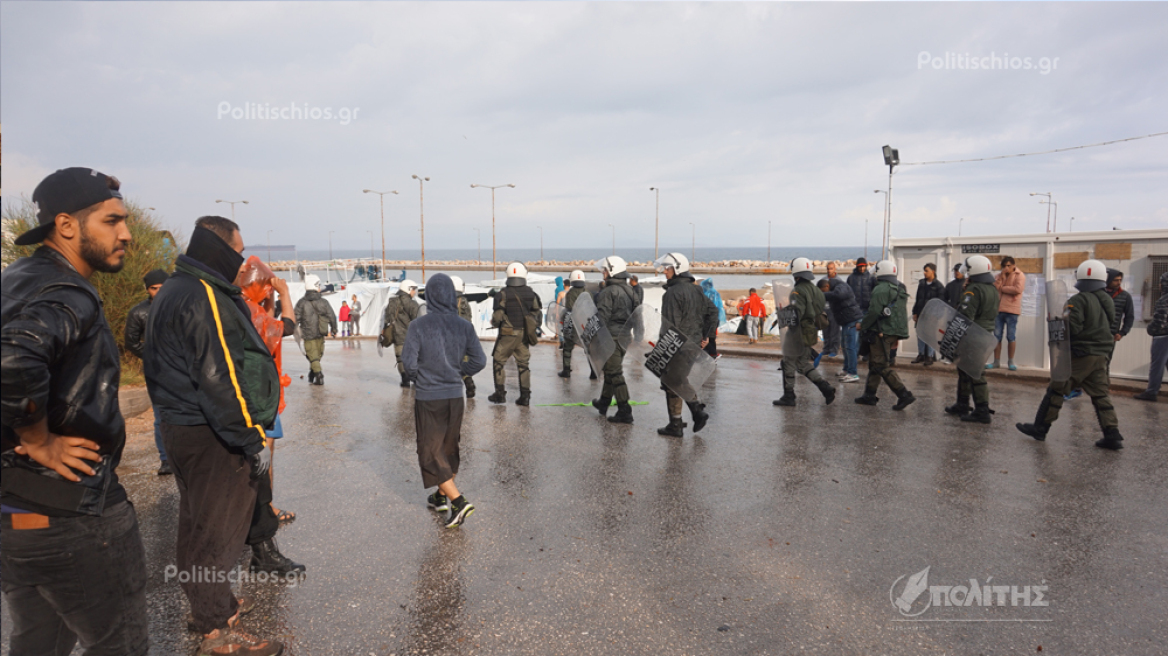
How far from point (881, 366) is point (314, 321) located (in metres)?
9.41

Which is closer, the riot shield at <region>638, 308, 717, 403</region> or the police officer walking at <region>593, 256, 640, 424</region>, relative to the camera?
the riot shield at <region>638, 308, 717, 403</region>

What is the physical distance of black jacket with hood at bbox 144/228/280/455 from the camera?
281 cm

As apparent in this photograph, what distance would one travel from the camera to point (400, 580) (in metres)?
3.87

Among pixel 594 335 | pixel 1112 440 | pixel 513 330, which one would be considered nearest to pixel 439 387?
pixel 594 335

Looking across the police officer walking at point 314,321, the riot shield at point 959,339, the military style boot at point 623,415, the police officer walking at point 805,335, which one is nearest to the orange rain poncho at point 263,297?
the military style boot at point 623,415

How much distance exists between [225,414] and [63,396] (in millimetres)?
897

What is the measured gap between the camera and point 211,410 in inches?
111

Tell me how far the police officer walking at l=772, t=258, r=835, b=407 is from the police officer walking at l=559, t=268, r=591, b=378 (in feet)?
12.0

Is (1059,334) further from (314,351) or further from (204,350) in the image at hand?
(314,351)

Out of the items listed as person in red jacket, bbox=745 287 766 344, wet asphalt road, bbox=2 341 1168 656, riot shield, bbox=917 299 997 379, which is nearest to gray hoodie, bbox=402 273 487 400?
wet asphalt road, bbox=2 341 1168 656

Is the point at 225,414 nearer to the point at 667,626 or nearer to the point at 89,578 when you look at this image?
the point at 89,578

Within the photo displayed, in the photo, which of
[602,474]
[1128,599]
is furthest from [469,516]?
[1128,599]

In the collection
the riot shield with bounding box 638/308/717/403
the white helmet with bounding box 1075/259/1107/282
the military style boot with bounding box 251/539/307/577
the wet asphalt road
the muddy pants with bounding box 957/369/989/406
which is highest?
the white helmet with bounding box 1075/259/1107/282

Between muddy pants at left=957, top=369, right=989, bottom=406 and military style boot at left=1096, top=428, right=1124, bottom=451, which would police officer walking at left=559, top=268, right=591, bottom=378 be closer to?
muddy pants at left=957, top=369, right=989, bottom=406
